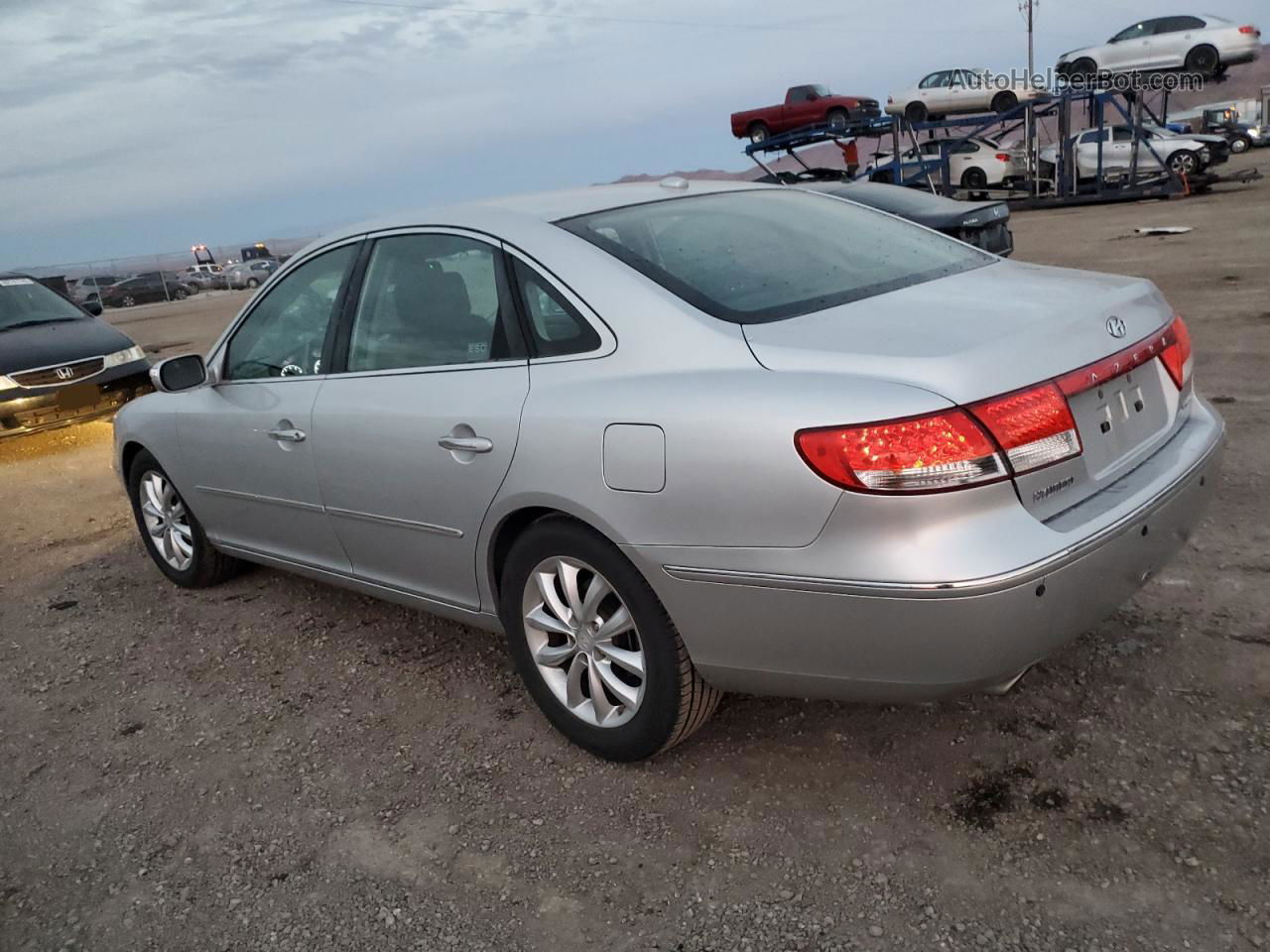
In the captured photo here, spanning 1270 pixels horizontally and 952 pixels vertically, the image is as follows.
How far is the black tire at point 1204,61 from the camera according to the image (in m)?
22.9

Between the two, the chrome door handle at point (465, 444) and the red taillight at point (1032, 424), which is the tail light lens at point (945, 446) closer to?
the red taillight at point (1032, 424)

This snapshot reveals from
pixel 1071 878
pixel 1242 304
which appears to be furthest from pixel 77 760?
pixel 1242 304

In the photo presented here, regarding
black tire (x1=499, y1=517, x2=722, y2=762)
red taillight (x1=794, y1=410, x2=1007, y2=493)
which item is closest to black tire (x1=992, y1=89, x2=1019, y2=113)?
black tire (x1=499, y1=517, x2=722, y2=762)

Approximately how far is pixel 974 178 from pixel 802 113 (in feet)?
15.7

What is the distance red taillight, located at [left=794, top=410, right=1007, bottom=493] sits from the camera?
2.24 meters

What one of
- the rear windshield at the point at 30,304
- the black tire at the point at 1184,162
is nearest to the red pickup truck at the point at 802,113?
the black tire at the point at 1184,162

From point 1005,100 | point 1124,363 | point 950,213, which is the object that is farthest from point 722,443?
point 1005,100

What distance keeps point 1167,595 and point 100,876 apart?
3.41 meters

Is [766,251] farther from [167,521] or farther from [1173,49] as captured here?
[1173,49]

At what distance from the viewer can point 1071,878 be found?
7.79 feet

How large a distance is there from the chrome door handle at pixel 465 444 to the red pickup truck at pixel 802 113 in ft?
85.1

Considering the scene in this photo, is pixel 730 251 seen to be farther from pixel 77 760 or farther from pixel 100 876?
pixel 77 760

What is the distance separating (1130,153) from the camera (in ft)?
79.0

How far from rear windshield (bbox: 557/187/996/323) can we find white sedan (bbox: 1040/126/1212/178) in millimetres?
22813
